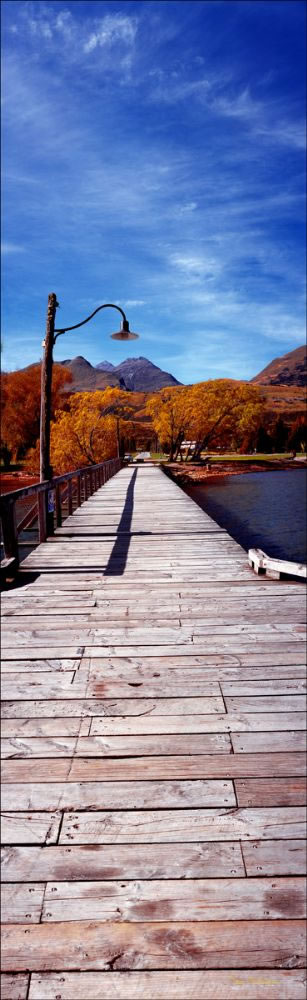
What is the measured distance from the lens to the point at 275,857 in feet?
5.83

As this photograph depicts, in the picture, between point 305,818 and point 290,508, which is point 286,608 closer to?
point 305,818

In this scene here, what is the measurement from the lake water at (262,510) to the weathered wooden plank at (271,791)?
1295 cm

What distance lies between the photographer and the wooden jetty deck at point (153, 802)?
1.48 m

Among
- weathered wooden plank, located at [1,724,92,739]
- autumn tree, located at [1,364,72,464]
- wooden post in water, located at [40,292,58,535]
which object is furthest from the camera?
autumn tree, located at [1,364,72,464]

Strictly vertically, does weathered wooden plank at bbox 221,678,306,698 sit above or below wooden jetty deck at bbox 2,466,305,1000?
above

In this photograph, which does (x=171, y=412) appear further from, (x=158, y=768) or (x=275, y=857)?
(x=275, y=857)

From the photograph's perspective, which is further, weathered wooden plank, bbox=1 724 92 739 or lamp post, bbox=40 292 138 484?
lamp post, bbox=40 292 138 484

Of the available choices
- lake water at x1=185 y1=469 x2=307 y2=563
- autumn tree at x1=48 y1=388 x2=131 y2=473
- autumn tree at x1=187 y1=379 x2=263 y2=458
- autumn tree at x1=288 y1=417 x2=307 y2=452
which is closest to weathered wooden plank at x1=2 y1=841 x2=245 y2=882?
lake water at x1=185 y1=469 x2=307 y2=563

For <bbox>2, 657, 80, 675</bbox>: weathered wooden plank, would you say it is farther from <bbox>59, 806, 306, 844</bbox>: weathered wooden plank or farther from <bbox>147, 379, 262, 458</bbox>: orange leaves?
<bbox>147, 379, 262, 458</bbox>: orange leaves

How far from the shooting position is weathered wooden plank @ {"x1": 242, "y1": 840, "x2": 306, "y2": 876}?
1.73 metres

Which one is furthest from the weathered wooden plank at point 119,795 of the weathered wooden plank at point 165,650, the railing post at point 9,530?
the railing post at point 9,530

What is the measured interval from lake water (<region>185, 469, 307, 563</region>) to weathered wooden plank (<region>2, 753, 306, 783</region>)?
506 inches

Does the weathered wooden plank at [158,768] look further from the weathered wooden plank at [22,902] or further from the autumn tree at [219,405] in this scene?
the autumn tree at [219,405]

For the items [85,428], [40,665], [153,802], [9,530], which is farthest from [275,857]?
[85,428]
